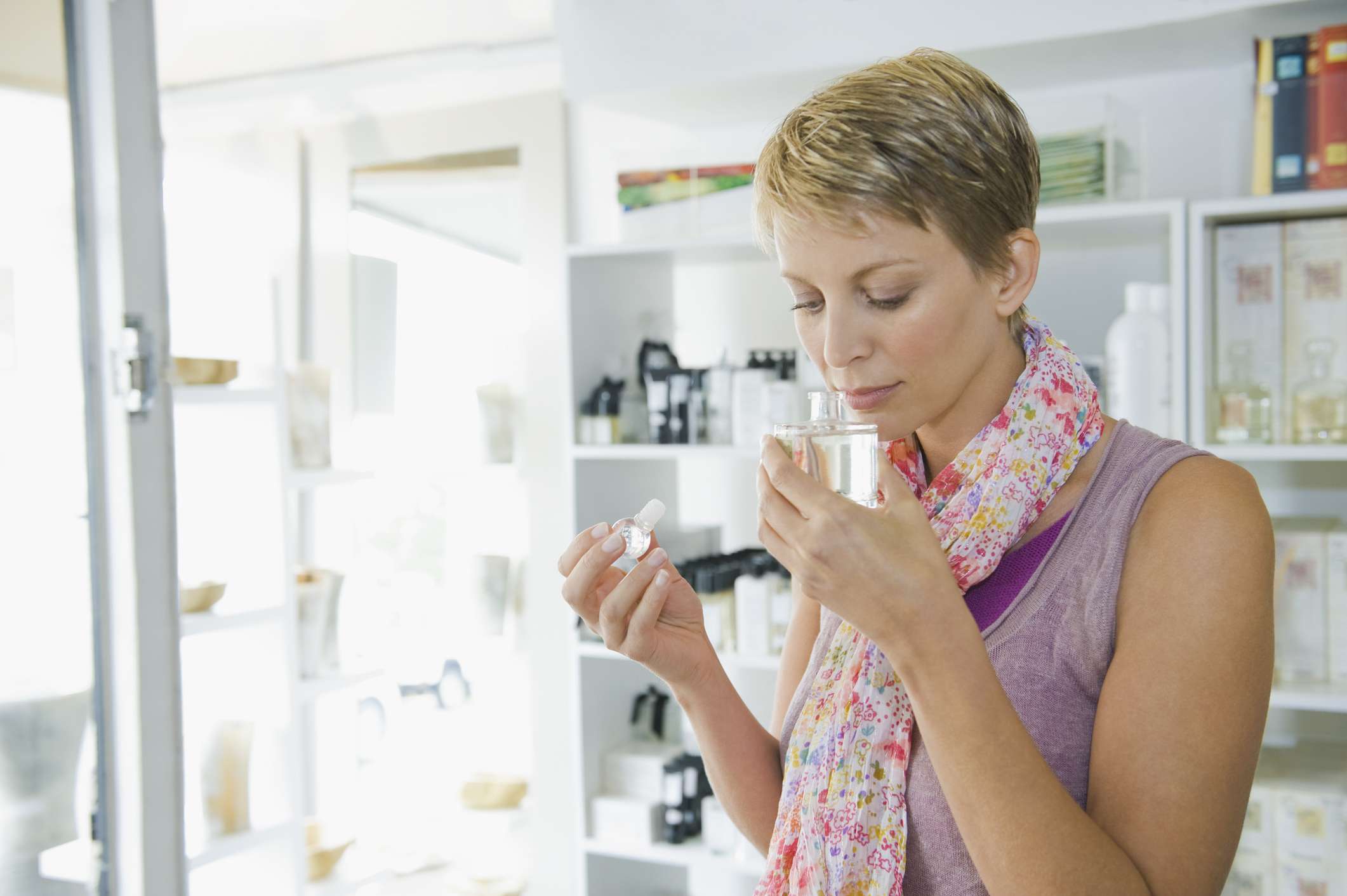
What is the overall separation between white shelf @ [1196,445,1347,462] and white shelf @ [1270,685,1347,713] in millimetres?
388

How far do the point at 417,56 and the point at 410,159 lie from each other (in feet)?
0.94

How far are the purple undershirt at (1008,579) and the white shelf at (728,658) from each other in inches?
42.0

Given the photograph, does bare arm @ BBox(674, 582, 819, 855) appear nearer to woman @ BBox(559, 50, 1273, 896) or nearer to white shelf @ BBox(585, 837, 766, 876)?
woman @ BBox(559, 50, 1273, 896)

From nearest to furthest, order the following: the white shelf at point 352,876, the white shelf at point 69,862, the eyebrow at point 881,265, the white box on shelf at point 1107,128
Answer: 1. the eyebrow at point 881,265
2. the white shelf at point 69,862
3. the white box on shelf at point 1107,128
4. the white shelf at point 352,876

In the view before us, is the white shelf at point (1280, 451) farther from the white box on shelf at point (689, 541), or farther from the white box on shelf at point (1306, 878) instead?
the white box on shelf at point (689, 541)

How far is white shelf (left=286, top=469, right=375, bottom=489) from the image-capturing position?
2614mm

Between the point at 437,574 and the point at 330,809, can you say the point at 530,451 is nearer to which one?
the point at 437,574

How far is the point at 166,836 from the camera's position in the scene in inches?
77.0

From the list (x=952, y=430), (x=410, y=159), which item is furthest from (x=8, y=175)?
(x=952, y=430)

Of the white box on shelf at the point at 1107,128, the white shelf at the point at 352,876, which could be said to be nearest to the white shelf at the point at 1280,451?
the white box on shelf at the point at 1107,128

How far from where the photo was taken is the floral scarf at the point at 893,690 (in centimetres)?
97

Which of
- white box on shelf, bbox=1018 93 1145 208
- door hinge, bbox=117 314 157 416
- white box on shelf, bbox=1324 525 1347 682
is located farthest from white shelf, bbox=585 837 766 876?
white box on shelf, bbox=1018 93 1145 208

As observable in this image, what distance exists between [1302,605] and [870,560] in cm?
142

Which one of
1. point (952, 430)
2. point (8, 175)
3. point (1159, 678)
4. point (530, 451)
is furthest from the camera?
point (530, 451)
